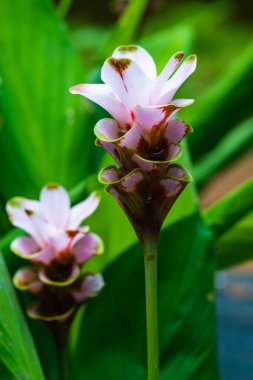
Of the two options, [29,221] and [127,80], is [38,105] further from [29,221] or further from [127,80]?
[127,80]

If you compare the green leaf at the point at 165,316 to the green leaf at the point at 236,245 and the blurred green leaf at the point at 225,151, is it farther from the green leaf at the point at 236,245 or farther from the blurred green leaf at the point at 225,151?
the blurred green leaf at the point at 225,151

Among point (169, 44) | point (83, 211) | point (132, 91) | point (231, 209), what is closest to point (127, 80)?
point (132, 91)

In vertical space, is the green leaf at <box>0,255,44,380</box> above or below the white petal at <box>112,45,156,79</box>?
below

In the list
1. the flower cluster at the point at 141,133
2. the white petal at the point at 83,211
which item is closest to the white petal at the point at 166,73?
the flower cluster at the point at 141,133

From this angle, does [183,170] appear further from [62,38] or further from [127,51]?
[62,38]

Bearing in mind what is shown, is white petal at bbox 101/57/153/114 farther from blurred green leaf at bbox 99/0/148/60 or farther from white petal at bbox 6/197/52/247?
blurred green leaf at bbox 99/0/148/60

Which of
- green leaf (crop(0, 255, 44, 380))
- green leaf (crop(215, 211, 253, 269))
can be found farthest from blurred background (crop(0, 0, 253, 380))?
green leaf (crop(0, 255, 44, 380))
